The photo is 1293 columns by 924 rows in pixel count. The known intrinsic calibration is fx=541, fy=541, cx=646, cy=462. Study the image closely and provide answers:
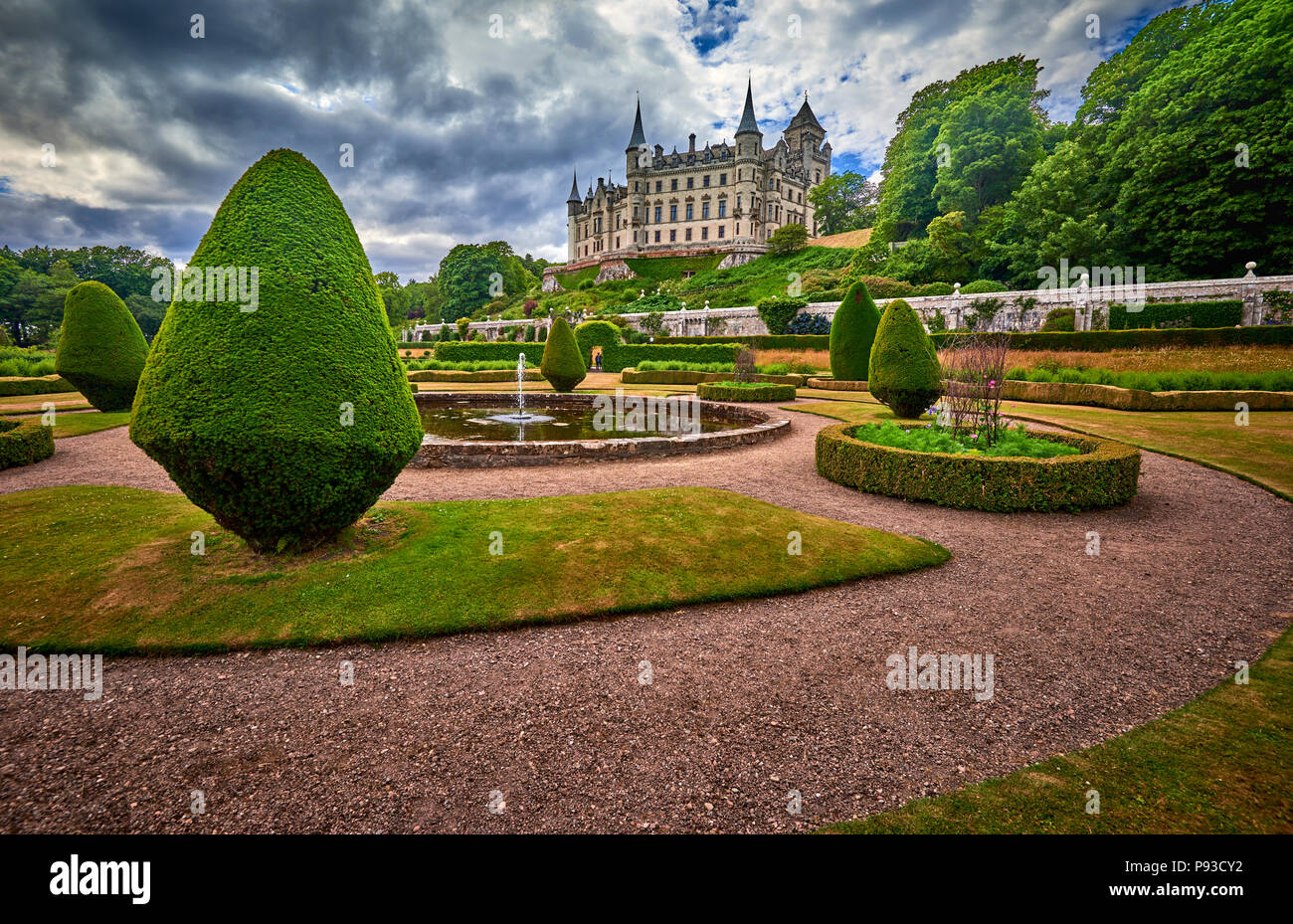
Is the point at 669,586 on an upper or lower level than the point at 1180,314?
lower

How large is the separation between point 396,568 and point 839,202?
92.1 m

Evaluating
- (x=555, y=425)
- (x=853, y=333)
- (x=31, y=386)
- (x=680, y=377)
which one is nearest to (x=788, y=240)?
(x=680, y=377)

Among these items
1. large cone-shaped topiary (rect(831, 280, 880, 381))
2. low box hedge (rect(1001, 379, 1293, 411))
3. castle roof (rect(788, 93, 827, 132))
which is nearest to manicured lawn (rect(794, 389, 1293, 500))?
low box hedge (rect(1001, 379, 1293, 411))

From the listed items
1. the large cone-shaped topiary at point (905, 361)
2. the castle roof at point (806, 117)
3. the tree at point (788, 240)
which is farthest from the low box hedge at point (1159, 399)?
the castle roof at point (806, 117)

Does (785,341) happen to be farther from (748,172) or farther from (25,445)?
(748,172)

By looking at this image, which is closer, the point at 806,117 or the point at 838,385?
the point at 838,385

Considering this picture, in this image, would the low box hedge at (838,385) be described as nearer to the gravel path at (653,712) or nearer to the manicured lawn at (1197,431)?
the manicured lawn at (1197,431)

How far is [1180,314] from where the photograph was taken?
79.9 ft

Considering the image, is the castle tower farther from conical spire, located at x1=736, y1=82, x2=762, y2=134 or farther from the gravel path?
the gravel path

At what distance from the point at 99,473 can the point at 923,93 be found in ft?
235

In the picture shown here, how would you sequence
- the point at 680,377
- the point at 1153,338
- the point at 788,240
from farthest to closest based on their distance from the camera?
1. the point at 788,240
2. the point at 680,377
3. the point at 1153,338

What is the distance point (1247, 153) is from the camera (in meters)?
26.2

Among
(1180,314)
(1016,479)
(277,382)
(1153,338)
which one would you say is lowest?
(1016,479)
